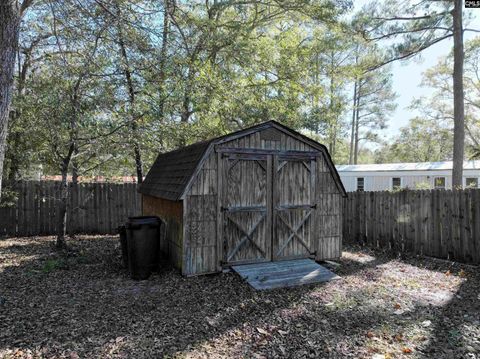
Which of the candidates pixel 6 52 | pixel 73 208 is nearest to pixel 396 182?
pixel 73 208

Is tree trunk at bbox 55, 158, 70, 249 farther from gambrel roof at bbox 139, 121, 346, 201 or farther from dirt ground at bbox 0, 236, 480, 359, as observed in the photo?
gambrel roof at bbox 139, 121, 346, 201

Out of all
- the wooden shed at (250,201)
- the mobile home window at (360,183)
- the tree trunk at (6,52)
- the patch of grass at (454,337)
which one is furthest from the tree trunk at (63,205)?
A: the mobile home window at (360,183)

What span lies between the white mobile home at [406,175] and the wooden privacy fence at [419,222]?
7799 mm

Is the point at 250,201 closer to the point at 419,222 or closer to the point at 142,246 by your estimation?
the point at 142,246

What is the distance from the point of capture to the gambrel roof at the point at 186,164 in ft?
20.7

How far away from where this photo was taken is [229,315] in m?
4.59

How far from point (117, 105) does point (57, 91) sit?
4.63 feet

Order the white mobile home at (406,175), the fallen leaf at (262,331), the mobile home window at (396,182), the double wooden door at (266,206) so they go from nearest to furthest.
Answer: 1. the fallen leaf at (262,331)
2. the double wooden door at (266,206)
3. the white mobile home at (406,175)
4. the mobile home window at (396,182)

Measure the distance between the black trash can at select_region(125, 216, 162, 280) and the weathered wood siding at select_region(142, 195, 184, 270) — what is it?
0.38m

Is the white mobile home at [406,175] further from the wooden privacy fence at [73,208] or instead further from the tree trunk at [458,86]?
the wooden privacy fence at [73,208]


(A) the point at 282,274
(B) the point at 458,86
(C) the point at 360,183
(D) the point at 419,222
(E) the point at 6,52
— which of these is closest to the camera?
(E) the point at 6,52

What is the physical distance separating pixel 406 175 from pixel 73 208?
56.4ft

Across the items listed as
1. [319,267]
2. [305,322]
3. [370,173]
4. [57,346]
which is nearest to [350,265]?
[319,267]

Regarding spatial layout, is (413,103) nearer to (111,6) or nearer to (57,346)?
(111,6)
